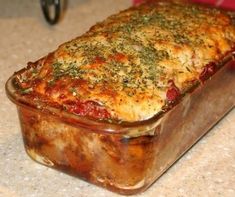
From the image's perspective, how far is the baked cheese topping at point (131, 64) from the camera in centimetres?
90

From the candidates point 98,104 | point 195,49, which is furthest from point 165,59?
point 98,104

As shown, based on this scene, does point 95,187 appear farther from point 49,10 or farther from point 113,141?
point 49,10

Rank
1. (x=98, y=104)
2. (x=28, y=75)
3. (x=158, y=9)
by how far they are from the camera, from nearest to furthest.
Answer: (x=98, y=104)
(x=28, y=75)
(x=158, y=9)

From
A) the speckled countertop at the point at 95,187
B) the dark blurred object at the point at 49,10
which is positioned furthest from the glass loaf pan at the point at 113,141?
the dark blurred object at the point at 49,10

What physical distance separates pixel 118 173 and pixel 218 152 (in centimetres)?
27

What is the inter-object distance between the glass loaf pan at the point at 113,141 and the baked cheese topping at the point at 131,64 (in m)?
0.03

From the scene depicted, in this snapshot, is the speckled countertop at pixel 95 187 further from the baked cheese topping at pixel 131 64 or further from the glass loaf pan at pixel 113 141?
the baked cheese topping at pixel 131 64

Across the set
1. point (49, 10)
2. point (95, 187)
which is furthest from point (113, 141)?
point (49, 10)

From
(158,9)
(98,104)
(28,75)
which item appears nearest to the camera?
(98,104)

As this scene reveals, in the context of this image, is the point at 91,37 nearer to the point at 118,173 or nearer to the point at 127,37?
the point at 127,37

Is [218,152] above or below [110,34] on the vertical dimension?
below

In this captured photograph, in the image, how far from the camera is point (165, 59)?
1.02 meters

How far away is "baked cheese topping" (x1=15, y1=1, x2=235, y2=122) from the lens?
899 mm

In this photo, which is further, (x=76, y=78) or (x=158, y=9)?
(x=158, y=9)
